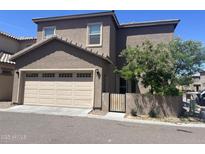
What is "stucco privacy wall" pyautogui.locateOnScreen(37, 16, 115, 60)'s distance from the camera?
1597 cm

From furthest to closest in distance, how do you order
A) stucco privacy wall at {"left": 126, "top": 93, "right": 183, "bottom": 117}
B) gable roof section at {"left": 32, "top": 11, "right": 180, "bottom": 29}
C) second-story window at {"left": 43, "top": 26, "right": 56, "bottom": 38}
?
second-story window at {"left": 43, "top": 26, "right": 56, "bottom": 38} < gable roof section at {"left": 32, "top": 11, "right": 180, "bottom": 29} < stucco privacy wall at {"left": 126, "top": 93, "right": 183, "bottom": 117}

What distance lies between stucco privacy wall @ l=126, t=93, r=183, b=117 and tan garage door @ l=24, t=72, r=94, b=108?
2798 mm

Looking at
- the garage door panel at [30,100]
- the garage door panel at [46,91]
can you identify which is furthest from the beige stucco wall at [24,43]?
the garage door panel at [46,91]

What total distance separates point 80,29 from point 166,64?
8.67m

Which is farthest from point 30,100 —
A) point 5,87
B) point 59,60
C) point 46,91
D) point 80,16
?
point 80,16

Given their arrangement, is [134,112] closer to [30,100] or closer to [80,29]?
[30,100]

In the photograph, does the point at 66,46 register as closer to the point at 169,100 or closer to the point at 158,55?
the point at 158,55

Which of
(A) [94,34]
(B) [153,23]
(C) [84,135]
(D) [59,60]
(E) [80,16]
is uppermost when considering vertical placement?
(E) [80,16]

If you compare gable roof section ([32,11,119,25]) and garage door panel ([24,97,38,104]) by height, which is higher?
gable roof section ([32,11,119,25])

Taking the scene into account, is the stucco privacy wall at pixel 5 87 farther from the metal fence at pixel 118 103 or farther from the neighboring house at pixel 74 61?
the metal fence at pixel 118 103

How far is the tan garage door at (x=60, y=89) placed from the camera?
13648 mm

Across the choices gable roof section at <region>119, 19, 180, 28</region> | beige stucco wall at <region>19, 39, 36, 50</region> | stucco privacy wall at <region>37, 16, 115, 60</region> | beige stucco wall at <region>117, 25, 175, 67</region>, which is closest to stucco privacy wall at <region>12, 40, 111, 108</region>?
stucco privacy wall at <region>37, 16, 115, 60</region>

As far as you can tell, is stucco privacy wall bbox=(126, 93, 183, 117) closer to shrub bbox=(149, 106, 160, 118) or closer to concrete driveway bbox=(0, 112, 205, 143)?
shrub bbox=(149, 106, 160, 118)

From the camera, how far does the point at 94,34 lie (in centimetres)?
1659
